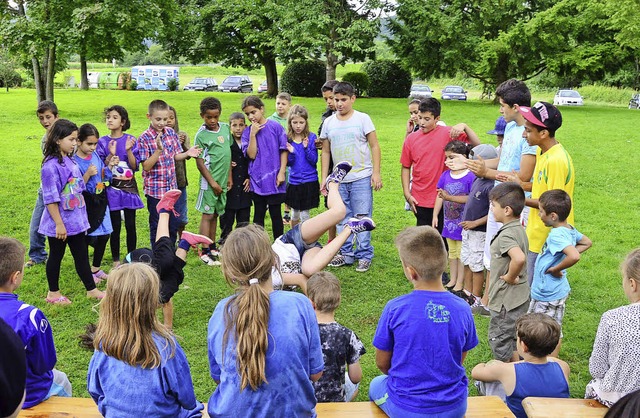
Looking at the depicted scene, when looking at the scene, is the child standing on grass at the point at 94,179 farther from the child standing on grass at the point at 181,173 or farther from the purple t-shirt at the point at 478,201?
the purple t-shirt at the point at 478,201

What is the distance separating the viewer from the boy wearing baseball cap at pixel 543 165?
465 centimetres

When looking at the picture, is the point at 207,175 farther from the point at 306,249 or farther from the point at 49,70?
the point at 49,70

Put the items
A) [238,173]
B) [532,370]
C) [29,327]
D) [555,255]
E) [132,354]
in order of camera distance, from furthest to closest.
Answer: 1. [238,173]
2. [555,255]
3. [532,370]
4. [29,327]
5. [132,354]

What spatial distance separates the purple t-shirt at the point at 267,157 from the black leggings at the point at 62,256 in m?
1.97

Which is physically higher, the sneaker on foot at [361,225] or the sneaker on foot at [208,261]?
the sneaker on foot at [361,225]

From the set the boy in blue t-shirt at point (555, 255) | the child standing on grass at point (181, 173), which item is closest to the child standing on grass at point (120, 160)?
the child standing on grass at point (181, 173)

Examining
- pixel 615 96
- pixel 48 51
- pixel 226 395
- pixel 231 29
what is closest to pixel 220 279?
pixel 226 395

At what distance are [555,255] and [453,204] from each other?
5.15ft

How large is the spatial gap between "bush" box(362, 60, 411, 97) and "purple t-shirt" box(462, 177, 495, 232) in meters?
27.7

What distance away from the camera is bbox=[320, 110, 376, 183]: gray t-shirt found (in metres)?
6.57

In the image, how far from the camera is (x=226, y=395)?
109 inches

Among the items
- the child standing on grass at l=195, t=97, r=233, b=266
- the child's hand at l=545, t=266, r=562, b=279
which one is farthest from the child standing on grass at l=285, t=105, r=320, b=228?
the child's hand at l=545, t=266, r=562, b=279

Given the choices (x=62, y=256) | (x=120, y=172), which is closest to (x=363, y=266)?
(x=120, y=172)

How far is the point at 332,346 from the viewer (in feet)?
11.6
